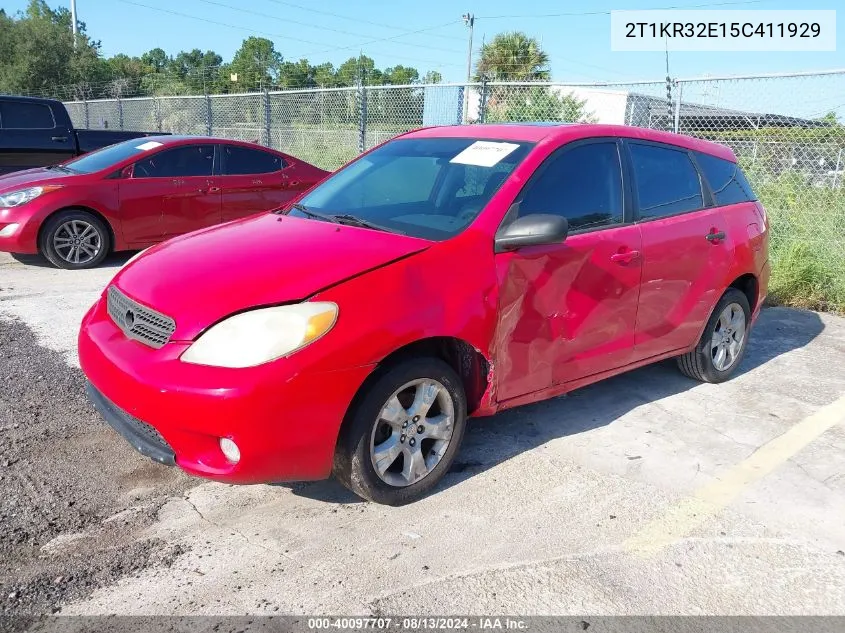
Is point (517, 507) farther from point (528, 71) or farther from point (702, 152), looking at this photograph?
point (528, 71)

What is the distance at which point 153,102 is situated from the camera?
18.3 meters

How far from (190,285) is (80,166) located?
6033 millimetres

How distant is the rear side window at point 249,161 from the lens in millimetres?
8461

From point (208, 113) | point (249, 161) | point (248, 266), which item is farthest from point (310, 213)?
point (208, 113)

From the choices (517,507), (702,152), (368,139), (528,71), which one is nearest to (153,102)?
(368,139)

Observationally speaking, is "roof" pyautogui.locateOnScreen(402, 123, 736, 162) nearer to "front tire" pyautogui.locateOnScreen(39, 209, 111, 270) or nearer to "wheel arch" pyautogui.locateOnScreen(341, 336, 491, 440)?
"wheel arch" pyautogui.locateOnScreen(341, 336, 491, 440)

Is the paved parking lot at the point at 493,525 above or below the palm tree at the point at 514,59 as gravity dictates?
below

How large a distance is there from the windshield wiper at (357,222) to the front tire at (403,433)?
73 cm

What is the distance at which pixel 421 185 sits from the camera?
3.85 meters

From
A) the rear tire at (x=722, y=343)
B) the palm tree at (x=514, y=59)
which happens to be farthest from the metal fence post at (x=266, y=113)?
the palm tree at (x=514, y=59)

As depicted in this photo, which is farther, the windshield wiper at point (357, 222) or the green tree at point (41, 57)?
the green tree at point (41, 57)

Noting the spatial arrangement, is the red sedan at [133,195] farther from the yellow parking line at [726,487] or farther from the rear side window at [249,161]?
the yellow parking line at [726,487]

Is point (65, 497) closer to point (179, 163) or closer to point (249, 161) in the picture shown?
point (179, 163)

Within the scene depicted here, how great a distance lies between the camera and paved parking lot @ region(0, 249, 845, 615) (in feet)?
8.41
